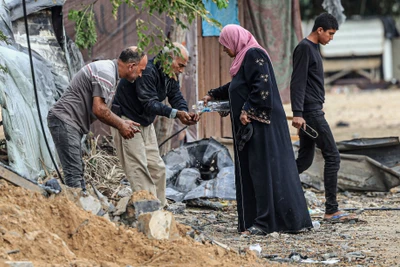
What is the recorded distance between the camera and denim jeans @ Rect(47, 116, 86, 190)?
6.88 meters

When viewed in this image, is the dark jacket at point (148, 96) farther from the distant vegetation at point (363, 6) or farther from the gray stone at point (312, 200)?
the distant vegetation at point (363, 6)

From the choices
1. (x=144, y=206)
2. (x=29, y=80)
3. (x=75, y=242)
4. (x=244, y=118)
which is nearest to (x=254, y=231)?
(x=244, y=118)

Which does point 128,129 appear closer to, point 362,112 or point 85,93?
point 85,93

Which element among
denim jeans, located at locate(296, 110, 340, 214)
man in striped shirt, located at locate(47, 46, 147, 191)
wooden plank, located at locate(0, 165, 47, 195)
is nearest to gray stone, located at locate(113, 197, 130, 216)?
wooden plank, located at locate(0, 165, 47, 195)

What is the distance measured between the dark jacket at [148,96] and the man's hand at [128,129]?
0.22 m

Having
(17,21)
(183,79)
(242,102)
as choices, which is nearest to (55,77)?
(17,21)

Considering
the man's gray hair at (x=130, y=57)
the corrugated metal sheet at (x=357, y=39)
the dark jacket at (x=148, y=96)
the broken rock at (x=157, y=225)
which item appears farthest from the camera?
the corrugated metal sheet at (x=357, y=39)

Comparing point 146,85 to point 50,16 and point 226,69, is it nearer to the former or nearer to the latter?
point 50,16

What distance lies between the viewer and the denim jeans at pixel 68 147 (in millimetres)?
6879

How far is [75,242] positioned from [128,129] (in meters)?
1.98

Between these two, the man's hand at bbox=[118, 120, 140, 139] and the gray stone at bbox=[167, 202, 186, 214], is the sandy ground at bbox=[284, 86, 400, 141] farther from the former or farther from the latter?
the man's hand at bbox=[118, 120, 140, 139]

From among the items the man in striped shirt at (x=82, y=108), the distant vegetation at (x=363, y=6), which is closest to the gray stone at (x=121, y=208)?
the man in striped shirt at (x=82, y=108)

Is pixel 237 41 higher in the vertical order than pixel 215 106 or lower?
higher

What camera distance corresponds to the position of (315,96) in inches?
295
